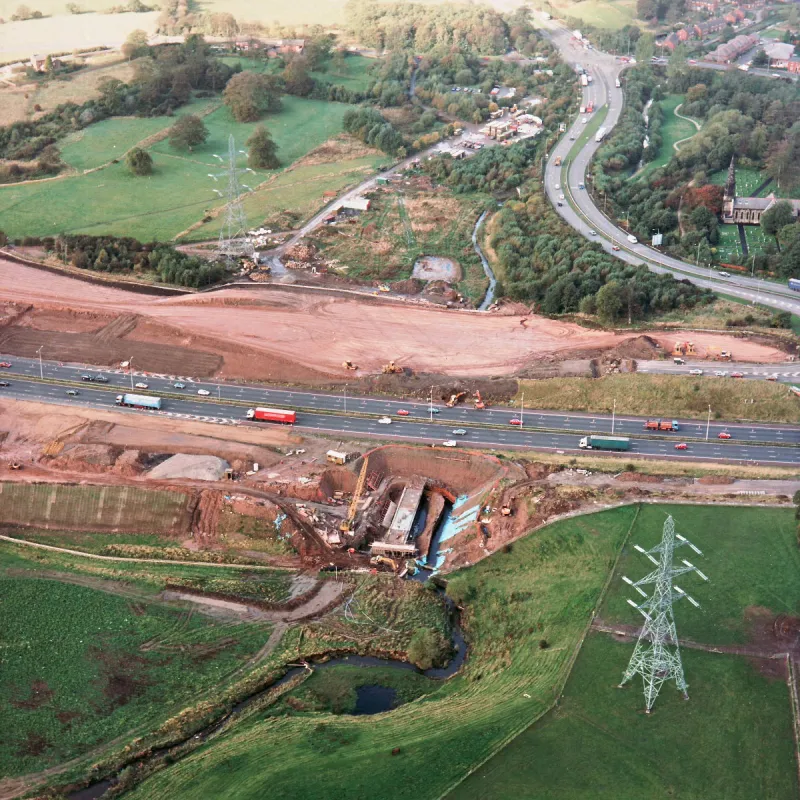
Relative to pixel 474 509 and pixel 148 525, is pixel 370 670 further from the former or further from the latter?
pixel 148 525

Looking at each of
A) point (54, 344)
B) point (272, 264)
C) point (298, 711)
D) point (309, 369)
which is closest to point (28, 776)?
point (298, 711)

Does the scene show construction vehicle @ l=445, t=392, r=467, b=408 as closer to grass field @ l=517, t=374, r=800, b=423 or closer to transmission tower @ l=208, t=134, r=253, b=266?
grass field @ l=517, t=374, r=800, b=423

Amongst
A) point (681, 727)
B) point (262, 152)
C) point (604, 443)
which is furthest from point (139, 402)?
point (262, 152)

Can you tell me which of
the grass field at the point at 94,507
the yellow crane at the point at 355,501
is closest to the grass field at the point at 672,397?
the yellow crane at the point at 355,501

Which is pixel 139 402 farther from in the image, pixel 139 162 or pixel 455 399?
pixel 139 162

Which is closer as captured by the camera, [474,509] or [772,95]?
[474,509]

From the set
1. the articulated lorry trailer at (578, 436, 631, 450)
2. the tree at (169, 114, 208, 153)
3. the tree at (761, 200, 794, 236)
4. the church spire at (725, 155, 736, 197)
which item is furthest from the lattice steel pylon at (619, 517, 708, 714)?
the tree at (169, 114, 208, 153)
